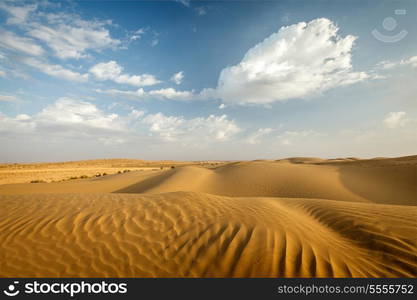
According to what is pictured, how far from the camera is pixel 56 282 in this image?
2.57 metres

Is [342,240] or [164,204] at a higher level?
[164,204]

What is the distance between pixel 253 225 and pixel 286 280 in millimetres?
1319

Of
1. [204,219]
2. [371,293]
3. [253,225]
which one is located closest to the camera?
[371,293]

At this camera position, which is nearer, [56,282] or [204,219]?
[56,282]

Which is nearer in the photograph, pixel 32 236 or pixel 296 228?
pixel 32 236

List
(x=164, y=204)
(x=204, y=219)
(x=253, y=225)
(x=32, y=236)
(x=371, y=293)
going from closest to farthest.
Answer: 1. (x=371, y=293)
2. (x=32, y=236)
3. (x=253, y=225)
4. (x=204, y=219)
5. (x=164, y=204)

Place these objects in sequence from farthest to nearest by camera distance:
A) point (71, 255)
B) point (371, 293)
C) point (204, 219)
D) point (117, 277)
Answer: point (204, 219), point (71, 255), point (117, 277), point (371, 293)

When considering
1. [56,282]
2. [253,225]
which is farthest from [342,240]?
[56,282]

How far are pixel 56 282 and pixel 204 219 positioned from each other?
2641mm

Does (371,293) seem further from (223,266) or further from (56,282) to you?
(56,282)

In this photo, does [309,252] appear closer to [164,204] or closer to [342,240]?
[342,240]

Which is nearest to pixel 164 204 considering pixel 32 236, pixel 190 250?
pixel 190 250

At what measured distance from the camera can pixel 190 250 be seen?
3090mm

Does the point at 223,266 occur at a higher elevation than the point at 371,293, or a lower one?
higher
